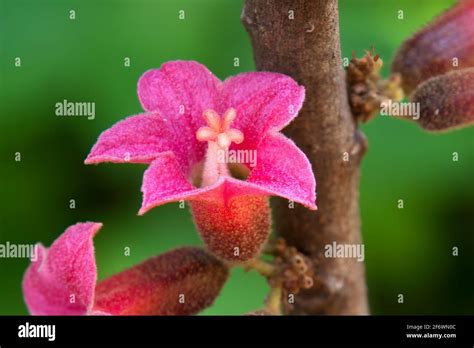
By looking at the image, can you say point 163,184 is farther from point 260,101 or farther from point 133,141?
point 260,101

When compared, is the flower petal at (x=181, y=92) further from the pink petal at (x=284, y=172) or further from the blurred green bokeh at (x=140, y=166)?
the blurred green bokeh at (x=140, y=166)

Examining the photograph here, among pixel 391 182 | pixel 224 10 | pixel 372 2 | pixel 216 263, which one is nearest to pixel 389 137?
pixel 391 182

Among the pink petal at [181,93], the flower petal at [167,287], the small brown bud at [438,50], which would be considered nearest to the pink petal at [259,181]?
the pink petal at [181,93]

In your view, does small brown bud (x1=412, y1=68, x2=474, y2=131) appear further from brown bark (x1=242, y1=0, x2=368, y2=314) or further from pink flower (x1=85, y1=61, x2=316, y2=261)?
pink flower (x1=85, y1=61, x2=316, y2=261)

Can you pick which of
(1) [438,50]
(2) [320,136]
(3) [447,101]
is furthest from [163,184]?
(1) [438,50]

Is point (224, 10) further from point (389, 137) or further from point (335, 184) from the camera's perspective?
point (335, 184)

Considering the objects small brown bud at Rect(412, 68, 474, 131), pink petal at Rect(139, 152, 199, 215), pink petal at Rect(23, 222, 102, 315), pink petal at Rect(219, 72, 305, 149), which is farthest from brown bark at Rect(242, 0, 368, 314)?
pink petal at Rect(23, 222, 102, 315)
